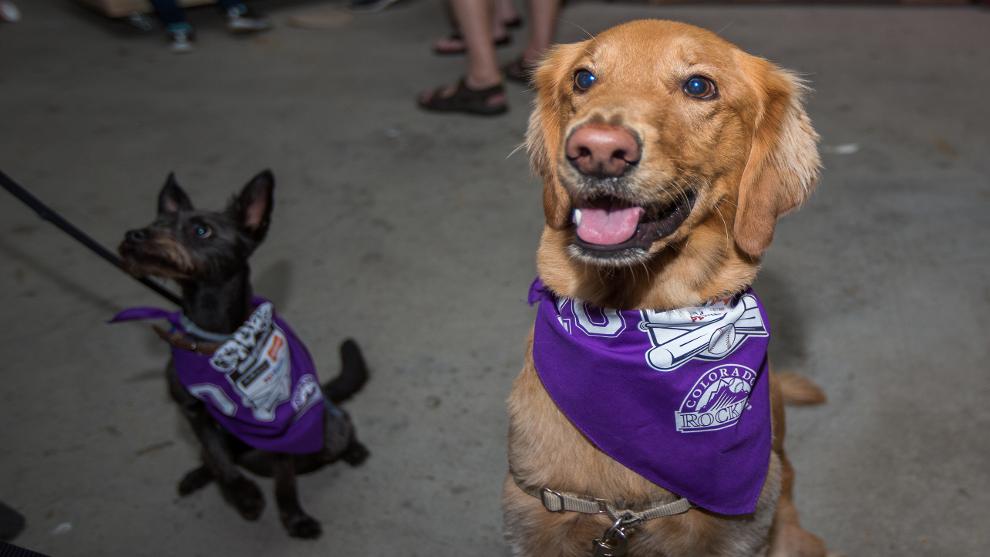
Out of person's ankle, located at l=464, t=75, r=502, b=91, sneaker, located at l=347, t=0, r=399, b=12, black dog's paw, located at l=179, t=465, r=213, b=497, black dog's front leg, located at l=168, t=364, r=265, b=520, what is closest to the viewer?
black dog's front leg, located at l=168, t=364, r=265, b=520

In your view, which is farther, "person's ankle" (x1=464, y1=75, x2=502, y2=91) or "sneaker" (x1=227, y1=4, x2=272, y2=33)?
"sneaker" (x1=227, y1=4, x2=272, y2=33)

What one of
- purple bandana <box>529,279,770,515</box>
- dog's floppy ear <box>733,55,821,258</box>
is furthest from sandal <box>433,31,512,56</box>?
purple bandana <box>529,279,770,515</box>

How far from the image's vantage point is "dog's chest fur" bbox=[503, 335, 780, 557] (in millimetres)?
1714

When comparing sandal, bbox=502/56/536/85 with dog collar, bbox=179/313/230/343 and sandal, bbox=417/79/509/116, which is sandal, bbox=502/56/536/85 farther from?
dog collar, bbox=179/313/230/343

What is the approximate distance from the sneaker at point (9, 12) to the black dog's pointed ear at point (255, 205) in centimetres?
530

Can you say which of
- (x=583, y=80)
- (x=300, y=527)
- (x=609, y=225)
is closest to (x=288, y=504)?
(x=300, y=527)

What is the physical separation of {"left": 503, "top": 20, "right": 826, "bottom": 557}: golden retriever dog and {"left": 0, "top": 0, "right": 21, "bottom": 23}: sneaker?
6263mm

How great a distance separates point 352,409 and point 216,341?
0.77 metres

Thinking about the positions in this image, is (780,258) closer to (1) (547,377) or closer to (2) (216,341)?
(1) (547,377)

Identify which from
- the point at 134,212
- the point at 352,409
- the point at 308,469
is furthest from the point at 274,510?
the point at 134,212

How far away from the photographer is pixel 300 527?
225 cm

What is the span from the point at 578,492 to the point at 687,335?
0.44 metres

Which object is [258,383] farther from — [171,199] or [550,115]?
[550,115]

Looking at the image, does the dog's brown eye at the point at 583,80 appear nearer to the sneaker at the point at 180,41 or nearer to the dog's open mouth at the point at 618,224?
the dog's open mouth at the point at 618,224
